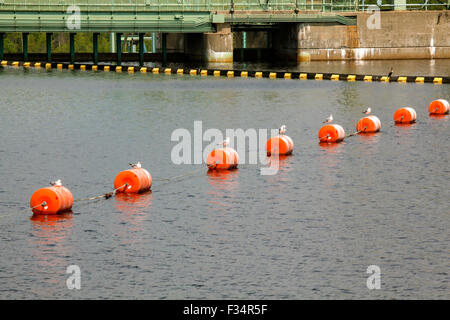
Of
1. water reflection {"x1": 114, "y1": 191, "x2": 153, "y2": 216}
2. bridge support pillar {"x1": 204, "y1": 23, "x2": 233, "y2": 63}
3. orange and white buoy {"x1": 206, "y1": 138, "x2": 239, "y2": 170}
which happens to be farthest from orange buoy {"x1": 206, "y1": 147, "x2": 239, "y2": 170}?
bridge support pillar {"x1": 204, "y1": 23, "x2": 233, "y2": 63}

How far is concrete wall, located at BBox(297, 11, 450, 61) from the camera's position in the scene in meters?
109

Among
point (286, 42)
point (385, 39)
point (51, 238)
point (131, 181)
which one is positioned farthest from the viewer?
point (385, 39)

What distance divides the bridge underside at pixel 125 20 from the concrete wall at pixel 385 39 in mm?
5683

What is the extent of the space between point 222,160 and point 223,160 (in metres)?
0.03

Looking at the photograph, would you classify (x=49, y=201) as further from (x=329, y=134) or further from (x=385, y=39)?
(x=385, y=39)

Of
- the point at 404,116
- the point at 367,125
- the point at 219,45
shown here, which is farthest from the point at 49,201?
the point at 219,45

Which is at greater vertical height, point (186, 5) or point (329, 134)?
point (186, 5)

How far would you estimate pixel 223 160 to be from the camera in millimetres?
34594

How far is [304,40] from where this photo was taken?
4289 inches

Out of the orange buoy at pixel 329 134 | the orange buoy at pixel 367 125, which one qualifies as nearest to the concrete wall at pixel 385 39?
the orange buoy at pixel 367 125

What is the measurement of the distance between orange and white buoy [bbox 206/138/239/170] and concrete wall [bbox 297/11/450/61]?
245ft

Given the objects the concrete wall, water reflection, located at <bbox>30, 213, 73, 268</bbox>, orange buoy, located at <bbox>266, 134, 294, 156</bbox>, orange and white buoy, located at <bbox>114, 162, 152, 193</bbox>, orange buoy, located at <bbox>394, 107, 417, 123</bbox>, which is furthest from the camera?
the concrete wall

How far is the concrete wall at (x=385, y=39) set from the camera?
109375mm

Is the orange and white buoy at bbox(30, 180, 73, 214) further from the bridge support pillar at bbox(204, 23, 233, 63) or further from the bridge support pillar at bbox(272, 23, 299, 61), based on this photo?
the bridge support pillar at bbox(272, 23, 299, 61)
